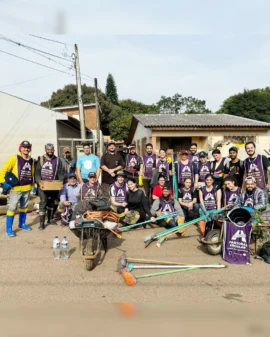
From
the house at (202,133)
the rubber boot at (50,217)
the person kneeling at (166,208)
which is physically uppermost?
the house at (202,133)

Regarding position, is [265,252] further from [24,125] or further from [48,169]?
[24,125]

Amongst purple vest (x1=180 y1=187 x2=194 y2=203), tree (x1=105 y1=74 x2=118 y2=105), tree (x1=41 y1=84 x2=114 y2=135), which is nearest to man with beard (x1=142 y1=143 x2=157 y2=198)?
purple vest (x1=180 y1=187 x2=194 y2=203)

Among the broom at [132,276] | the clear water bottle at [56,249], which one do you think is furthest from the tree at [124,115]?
the broom at [132,276]

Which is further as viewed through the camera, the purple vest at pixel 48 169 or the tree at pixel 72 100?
the tree at pixel 72 100

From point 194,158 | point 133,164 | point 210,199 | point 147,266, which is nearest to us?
point 147,266

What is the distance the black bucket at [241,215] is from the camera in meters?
4.92

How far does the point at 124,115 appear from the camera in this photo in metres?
46.6

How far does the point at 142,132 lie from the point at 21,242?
19.1 meters

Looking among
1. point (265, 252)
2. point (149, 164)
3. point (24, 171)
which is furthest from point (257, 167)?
point (24, 171)

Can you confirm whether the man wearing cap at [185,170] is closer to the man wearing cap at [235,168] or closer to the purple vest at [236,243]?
the man wearing cap at [235,168]

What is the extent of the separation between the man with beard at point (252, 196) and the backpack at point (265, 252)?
26.9 inches

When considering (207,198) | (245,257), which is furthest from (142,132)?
(245,257)

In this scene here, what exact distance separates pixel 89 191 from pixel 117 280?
2224 millimetres

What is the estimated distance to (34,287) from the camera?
3936mm
